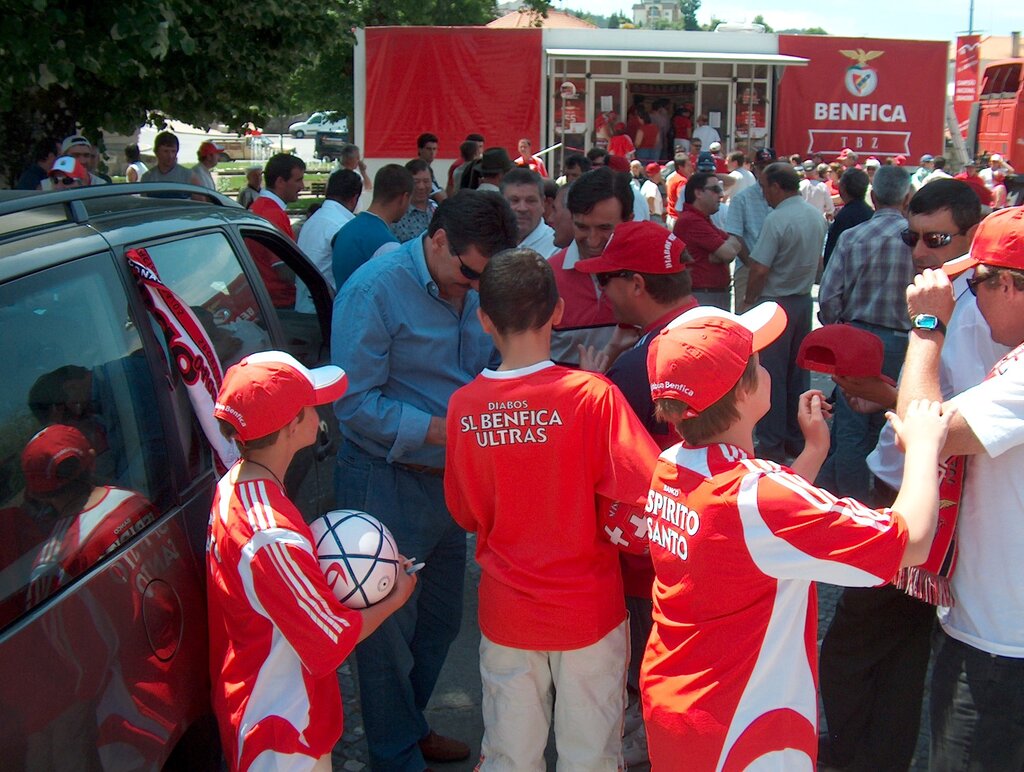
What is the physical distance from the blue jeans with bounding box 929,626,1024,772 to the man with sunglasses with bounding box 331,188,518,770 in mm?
1570

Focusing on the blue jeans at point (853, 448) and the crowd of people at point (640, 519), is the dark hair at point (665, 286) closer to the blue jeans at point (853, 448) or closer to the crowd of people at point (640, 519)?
the crowd of people at point (640, 519)

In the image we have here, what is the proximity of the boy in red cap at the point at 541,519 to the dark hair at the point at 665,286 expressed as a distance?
0.47 m

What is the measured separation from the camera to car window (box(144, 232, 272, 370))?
289cm

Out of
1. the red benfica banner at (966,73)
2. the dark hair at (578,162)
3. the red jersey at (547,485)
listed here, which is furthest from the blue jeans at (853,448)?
the red benfica banner at (966,73)

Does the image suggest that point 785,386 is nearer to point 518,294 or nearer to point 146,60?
point 518,294

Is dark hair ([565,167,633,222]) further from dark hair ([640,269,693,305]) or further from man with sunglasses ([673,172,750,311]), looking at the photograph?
man with sunglasses ([673,172,750,311])

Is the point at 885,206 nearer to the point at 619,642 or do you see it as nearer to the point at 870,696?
the point at 870,696

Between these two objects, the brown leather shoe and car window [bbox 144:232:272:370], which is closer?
car window [bbox 144:232:272:370]

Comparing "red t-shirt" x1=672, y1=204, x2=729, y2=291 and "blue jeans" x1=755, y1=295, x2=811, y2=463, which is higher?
"red t-shirt" x1=672, y1=204, x2=729, y2=291

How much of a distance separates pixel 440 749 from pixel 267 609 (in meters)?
1.62

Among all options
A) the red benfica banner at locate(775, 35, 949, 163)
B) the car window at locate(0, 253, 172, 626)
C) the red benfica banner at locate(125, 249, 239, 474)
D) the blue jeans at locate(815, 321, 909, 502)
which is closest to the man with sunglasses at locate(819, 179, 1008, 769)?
the red benfica banner at locate(125, 249, 239, 474)

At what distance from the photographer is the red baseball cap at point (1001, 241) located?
7.36ft

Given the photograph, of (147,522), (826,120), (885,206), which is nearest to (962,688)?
(147,522)

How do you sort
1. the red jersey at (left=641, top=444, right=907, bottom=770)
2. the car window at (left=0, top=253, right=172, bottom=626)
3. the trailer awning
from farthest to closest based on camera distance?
the trailer awning, the red jersey at (left=641, top=444, right=907, bottom=770), the car window at (left=0, top=253, right=172, bottom=626)
